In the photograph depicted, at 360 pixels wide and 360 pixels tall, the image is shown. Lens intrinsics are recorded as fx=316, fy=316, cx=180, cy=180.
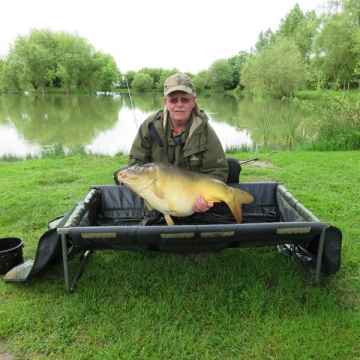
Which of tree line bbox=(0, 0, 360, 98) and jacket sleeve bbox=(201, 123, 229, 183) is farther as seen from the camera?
tree line bbox=(0, 0, 360, 98)

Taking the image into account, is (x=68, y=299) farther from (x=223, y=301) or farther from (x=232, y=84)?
(x=232, y=84)

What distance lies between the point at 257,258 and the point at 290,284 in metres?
0.26

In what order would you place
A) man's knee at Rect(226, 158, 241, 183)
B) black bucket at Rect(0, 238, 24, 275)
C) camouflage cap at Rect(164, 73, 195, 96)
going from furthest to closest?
1. man's knee at Rect(226, 158, 241, 183)
2. camouflage cap at Rect(164, 73, 195, 96)
3. black bucket at Rect(0, 238, 24, 275)

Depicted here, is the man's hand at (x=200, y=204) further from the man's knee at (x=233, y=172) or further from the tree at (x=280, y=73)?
the tree at (x=280, y=73)

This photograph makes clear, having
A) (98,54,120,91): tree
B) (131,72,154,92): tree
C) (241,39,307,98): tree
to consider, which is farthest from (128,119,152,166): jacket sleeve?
(131,72,154,92): tree

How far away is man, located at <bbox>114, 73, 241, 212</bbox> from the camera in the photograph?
1826mm

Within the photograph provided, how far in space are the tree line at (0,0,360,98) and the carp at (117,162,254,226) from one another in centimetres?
435

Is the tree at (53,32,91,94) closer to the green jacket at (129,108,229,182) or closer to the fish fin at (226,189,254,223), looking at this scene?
the green jacket at (129,108,229,182)

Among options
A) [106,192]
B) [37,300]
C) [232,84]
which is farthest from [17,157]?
[232,84]

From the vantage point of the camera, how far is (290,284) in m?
1.54

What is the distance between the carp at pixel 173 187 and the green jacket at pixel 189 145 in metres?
0.29

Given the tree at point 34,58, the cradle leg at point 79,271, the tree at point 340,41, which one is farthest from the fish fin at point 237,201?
the tree at point 34,58

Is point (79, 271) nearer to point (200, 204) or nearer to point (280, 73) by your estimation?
point (200, 204)

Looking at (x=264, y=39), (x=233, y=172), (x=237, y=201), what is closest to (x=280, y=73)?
(x=233, y=172)
